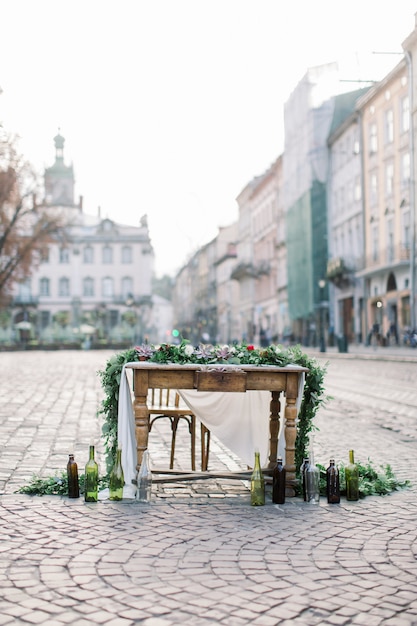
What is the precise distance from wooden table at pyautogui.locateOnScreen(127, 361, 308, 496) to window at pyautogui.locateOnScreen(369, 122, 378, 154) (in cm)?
4155

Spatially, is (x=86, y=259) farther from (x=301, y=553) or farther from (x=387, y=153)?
(x=301, y=553)

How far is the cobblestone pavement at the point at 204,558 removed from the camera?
3.74m

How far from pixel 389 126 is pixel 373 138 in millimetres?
2524

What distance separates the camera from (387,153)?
145 feet

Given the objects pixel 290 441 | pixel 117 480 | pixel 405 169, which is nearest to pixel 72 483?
pixel 117 480

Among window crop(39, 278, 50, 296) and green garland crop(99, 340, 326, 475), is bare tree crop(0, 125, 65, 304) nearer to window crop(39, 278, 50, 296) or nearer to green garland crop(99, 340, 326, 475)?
green garland crop(99, 340, 326, 475)

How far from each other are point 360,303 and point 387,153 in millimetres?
9177

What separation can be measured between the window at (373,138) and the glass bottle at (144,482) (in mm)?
42097

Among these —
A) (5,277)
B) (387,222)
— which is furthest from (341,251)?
(5,277)

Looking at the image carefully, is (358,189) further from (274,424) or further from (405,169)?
(274,424)

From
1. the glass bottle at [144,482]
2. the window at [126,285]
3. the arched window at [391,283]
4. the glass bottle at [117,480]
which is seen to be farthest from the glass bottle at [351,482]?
the window at [126,285]

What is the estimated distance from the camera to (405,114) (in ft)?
137

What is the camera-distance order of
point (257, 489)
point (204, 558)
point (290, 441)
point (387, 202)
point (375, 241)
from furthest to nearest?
point (375, 241)
point (387, 202)
point (290, 441)
point (257, 489)
point (204, 558)

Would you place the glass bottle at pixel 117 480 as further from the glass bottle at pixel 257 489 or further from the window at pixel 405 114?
the window at pixel 405 114
